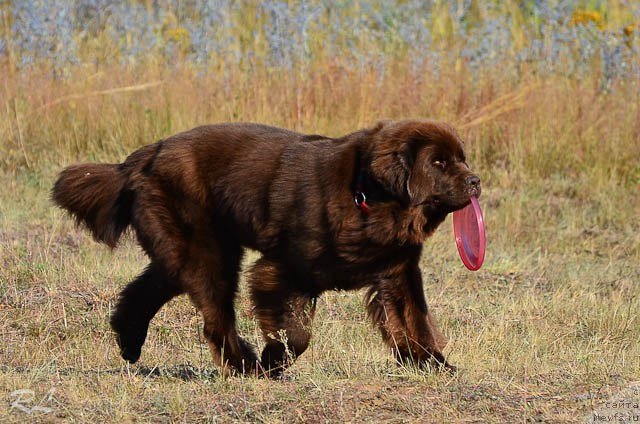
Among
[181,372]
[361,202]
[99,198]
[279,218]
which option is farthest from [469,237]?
[99,198]

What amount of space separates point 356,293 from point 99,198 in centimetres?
245

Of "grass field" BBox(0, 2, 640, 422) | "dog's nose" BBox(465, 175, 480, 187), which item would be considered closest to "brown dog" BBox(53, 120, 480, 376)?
"dog's nose" BBox(465, 175, 480, 187)

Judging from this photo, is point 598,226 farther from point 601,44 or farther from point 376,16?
point 376,16

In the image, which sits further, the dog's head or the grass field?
the dog's head

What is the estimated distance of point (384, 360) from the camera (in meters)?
6.36

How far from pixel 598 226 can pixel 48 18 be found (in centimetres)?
664

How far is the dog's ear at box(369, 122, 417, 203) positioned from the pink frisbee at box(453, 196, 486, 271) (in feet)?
2.02

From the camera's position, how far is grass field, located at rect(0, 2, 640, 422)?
5.04 meters

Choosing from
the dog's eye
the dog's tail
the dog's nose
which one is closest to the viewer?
the dog's nose

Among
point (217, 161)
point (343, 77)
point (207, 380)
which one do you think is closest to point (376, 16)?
point (343, 77)

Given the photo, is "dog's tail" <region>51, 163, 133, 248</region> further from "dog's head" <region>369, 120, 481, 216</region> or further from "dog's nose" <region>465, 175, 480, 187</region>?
"dog's nose" <region>465, 175, 480, 187</region>

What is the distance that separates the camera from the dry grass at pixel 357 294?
16.5 ft

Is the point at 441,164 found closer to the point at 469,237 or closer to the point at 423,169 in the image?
the point at 423,169

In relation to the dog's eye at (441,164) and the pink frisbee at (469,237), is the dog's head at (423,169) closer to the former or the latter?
the dog's eye at (441,164)
